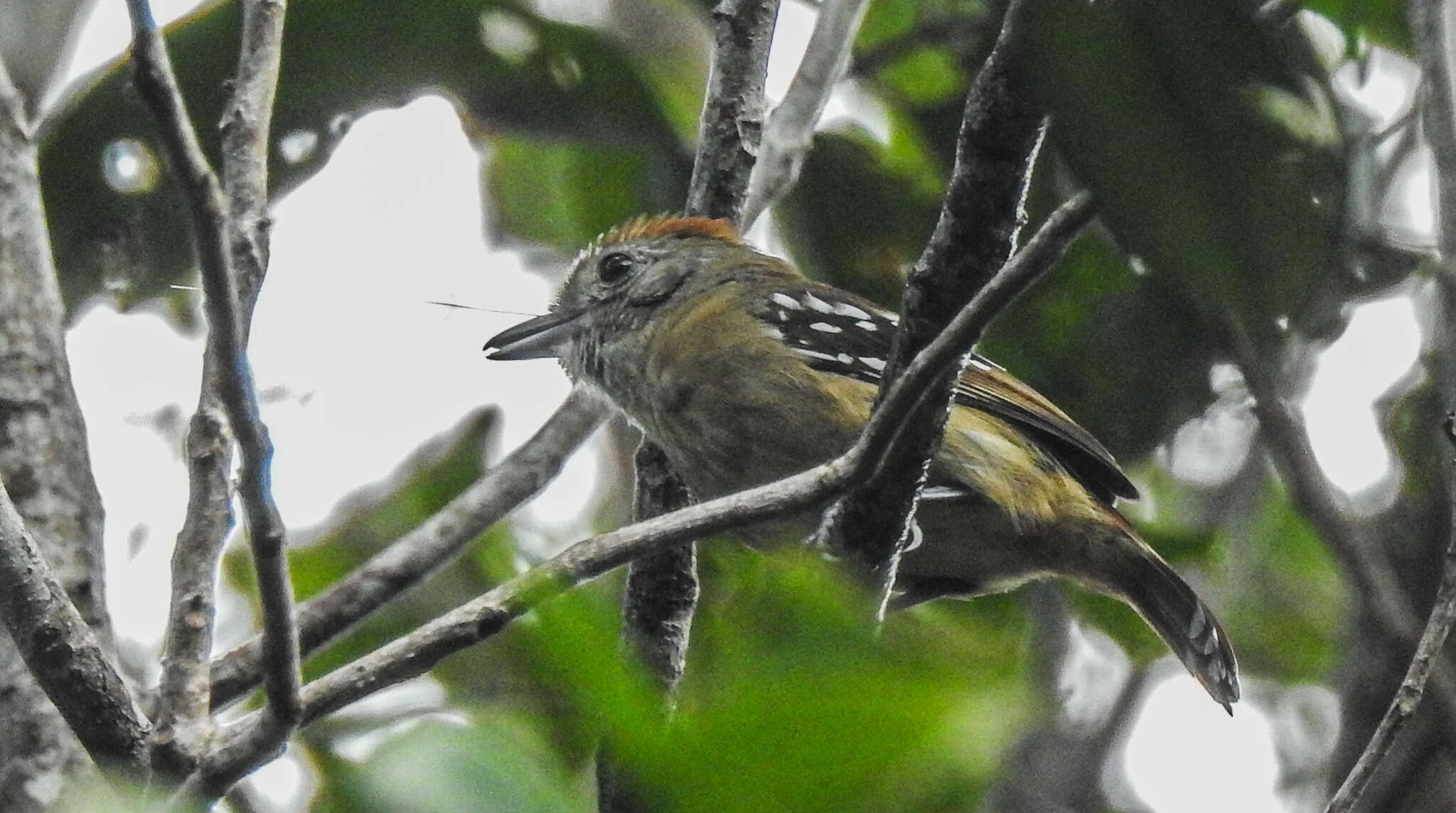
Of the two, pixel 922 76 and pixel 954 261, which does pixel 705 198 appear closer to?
pixel 922 76

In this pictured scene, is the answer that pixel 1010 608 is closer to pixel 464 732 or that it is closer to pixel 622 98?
pixel 622 98

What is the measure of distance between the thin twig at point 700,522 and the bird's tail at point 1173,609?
189 centimetres

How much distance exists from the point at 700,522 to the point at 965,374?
82.1 inches

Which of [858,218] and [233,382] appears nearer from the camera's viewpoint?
[233,382]

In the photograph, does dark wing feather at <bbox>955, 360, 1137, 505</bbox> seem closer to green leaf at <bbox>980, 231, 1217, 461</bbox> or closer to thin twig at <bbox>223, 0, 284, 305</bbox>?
green leaf at <bbox>980, 231, 1217, 461</bbox>

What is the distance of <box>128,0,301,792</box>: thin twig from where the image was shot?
67.2 inches

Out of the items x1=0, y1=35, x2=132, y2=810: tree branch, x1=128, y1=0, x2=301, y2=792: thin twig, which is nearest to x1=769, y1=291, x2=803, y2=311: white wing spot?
x1=0, y1=35, x2=132, y2=810: tree branch

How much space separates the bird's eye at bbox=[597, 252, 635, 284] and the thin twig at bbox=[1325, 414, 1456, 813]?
9.62 ft

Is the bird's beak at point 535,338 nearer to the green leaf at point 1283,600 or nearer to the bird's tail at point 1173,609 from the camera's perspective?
the bird's tail at point 1173,609

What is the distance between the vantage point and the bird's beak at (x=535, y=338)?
4953mm

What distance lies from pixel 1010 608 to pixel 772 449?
0.88 metres

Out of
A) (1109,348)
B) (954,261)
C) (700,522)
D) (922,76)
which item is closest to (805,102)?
(922,76)

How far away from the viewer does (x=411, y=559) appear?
11.1 ft

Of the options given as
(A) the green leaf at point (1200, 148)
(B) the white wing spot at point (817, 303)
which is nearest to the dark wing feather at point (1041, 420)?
(B) the white wing spot at point (817, 303)
